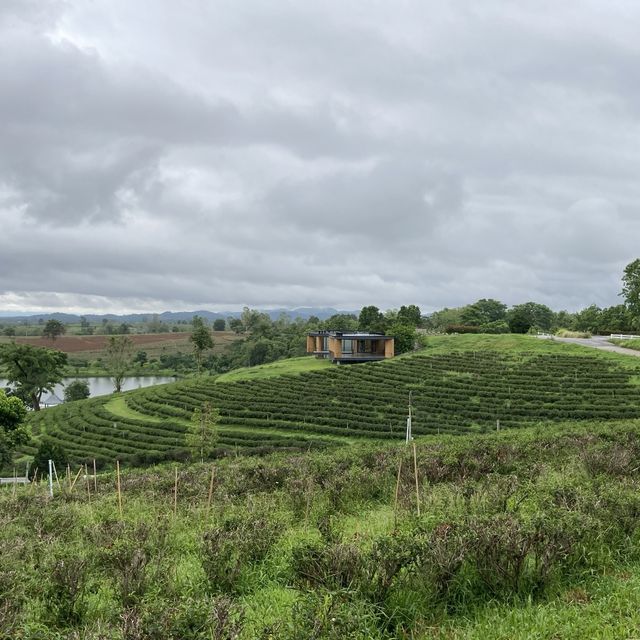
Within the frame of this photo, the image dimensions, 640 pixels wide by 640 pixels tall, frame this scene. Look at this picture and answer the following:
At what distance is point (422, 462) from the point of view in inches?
422

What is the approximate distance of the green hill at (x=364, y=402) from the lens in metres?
34.1

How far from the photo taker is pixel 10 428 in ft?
109

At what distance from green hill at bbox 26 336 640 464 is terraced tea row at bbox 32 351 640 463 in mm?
82

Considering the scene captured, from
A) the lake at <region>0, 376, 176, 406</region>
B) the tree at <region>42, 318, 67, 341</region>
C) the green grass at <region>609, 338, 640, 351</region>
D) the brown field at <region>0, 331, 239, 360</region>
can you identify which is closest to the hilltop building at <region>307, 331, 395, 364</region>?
the green grass at <region>609, 338, 640, 351</region>

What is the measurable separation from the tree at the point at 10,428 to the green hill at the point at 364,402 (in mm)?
4224

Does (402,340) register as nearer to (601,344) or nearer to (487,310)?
(601,344)

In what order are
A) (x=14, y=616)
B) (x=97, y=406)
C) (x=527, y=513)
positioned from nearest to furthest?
(x=14, y=616)
(x=527, y=513)
(x=97, y=406)

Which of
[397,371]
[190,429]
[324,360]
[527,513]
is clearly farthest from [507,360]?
[527,513]

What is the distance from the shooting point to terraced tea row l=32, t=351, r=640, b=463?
34125 mm

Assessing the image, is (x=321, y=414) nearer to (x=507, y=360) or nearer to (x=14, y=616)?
(x=507, y=360)

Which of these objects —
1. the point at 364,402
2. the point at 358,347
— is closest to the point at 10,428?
the point at 364,402

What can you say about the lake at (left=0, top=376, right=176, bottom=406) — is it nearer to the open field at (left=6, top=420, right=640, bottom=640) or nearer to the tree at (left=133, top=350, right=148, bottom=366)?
the tree at (left=133, top=350, right=148, bottom=366)

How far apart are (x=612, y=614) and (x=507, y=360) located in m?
47.5

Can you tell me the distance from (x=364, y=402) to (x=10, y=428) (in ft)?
78.7
